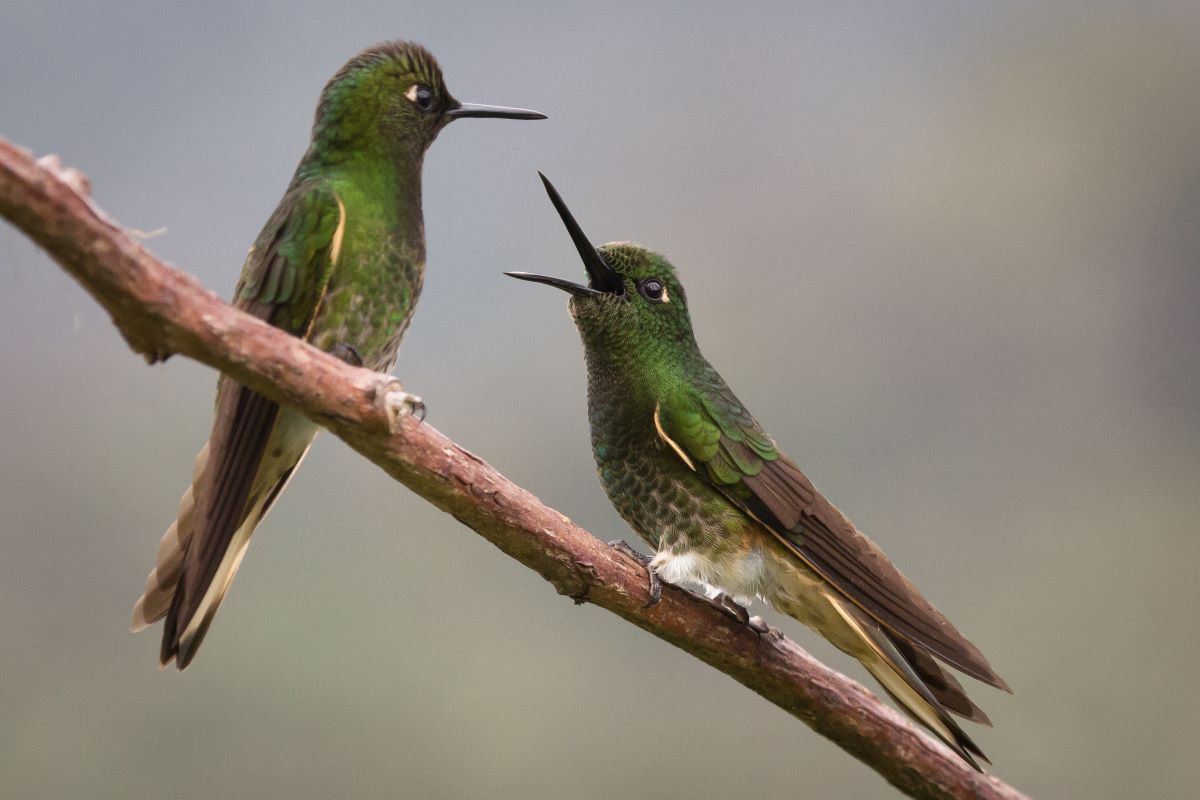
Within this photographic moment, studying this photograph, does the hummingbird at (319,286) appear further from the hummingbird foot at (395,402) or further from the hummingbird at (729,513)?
the hummingbird at (729,513)

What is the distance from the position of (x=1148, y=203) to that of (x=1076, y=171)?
0.44 meters

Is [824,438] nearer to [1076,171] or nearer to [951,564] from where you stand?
[951,564]

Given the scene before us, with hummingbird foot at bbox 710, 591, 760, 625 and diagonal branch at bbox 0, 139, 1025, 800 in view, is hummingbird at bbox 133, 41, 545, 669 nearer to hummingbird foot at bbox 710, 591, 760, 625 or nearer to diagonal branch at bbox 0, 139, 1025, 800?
diagonal branch at bbox 0, 139, 1025, 800

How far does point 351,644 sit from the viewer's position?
522 cm

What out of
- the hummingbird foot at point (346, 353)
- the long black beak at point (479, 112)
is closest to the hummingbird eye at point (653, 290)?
the long black beak at point (479, 112)

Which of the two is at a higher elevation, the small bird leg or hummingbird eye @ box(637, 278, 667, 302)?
hummingbird eye @ box(637, 278, 667, 302)

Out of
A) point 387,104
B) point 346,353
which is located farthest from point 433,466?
point 387,104

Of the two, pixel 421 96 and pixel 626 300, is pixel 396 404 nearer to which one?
pixel 421 96

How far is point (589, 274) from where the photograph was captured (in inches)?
103

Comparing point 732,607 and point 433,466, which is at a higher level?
point 732,607

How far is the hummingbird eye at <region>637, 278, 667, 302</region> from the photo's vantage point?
257cm

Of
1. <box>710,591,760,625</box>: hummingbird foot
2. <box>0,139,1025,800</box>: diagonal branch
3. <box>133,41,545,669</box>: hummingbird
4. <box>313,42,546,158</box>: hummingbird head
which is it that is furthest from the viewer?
<box>710,591,760,625</box>: hummingbird foot

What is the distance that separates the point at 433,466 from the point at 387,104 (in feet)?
2.56

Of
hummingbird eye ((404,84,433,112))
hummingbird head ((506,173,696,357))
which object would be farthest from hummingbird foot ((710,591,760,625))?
hummingbird eye ((404,84,433,112))
